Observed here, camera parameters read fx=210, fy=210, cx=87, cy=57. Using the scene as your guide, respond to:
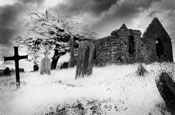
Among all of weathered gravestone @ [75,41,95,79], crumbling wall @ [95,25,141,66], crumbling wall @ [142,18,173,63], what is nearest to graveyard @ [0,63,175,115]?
weathered gravestone @ [75,41,95,79]

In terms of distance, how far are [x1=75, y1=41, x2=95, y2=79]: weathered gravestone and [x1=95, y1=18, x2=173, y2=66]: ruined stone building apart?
5675mm

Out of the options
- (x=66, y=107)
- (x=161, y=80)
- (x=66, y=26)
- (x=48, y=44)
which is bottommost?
(x=66, y=107)

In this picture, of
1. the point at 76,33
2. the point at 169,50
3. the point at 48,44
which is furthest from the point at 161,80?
the point at 76,33

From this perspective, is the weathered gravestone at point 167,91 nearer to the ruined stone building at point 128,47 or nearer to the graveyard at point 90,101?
the graveyard at point 90,101

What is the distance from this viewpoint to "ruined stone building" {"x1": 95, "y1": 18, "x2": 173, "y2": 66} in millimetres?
18812

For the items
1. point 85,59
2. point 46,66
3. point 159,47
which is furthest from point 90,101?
point 159,47

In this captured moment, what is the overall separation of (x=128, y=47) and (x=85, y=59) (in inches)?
291

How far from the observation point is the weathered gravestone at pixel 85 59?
1308 centimetres

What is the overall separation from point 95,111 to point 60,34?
71.9 feet

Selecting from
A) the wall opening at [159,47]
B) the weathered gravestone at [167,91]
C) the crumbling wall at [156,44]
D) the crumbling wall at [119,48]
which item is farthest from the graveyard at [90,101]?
the wall opening at [159,47]

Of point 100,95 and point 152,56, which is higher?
point 152,56

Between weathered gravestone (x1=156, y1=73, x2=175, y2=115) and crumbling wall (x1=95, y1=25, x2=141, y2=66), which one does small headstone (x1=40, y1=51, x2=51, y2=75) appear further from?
weathered gravestone (x1=156, y1=73, x2=175, y2=115)

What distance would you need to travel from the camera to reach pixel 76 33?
2962 cm

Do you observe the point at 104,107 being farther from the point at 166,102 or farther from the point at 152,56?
the point at 152,56
